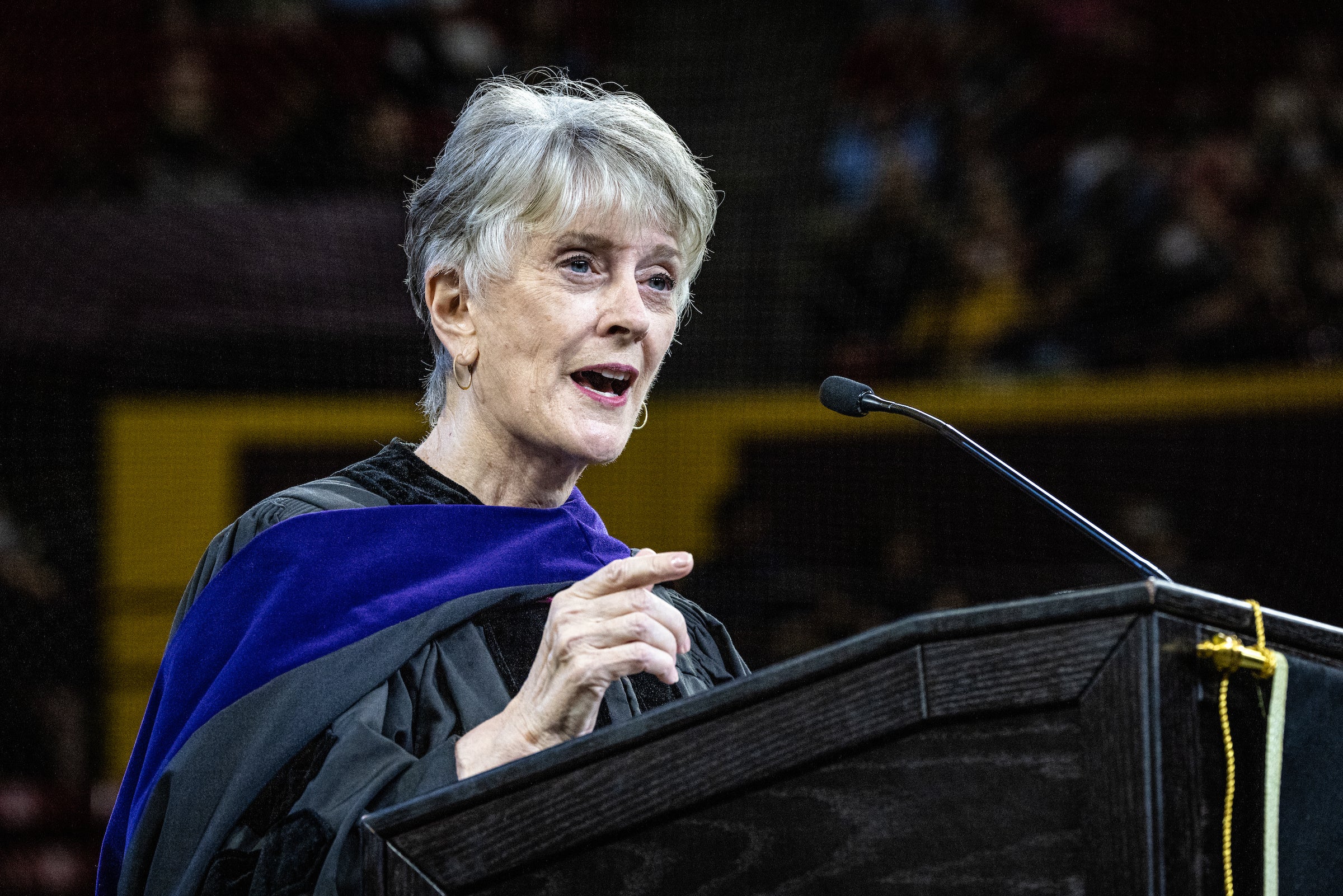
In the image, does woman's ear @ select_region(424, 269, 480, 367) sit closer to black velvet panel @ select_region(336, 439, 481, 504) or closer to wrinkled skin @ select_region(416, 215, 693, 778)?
wrinkled skin @ select_region(416, 215, 693, 778)

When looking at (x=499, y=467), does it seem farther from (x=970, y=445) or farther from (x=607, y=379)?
(x=970, y=445)

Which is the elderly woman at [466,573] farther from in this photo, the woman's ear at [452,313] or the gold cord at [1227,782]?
the gold cord at [1227,782]

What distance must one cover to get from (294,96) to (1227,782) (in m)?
5.37

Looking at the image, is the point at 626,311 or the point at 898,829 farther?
the point at 626,311

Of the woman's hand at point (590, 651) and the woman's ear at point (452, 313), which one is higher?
the woman's ear at point (452, 313)

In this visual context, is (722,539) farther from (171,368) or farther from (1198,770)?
(1198,770)

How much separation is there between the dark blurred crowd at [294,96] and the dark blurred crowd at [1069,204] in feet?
5.05

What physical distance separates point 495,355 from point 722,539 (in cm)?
346

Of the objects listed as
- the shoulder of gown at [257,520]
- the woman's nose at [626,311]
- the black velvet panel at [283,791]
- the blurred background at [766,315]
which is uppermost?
the blurred background at [766,315]

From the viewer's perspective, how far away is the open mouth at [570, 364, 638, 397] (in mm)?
1676

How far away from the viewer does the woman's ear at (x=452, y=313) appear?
1.75m

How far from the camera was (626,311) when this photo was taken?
166cm

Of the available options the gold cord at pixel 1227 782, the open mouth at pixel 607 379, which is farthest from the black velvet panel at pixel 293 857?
the gold cord at pixel 1227 782

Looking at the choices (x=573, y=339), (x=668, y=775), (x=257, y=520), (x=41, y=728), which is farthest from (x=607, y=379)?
(x=41, y=728)
